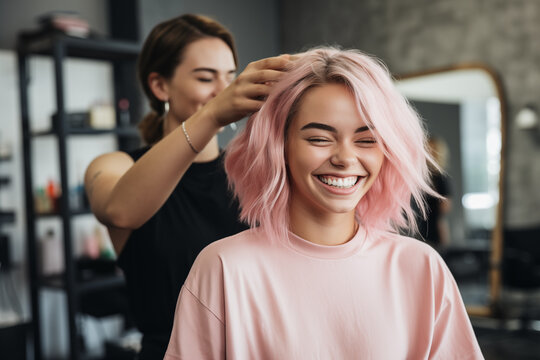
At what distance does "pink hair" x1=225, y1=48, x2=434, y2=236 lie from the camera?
3.31 feet

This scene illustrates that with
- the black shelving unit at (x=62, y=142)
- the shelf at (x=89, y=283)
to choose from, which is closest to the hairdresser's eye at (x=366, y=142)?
the black shelving unit at (x=62, y=142)

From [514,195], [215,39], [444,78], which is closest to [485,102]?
[444,78]

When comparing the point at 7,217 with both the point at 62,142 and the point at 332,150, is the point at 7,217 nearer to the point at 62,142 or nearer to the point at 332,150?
the point at 62,142

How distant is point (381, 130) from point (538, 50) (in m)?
4.15

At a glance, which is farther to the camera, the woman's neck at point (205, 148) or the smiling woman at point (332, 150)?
the woman's neck at point (205, 148)

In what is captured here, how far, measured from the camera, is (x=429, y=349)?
991 millimetres

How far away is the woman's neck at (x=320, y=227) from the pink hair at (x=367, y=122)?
0.02m

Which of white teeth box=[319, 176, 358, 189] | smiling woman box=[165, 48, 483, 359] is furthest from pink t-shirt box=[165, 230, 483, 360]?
white teeth box=[319, 176, 358, 189]

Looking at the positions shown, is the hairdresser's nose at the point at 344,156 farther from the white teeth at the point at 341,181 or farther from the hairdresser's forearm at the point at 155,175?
the hairdresser's forearm at the point at 155,175

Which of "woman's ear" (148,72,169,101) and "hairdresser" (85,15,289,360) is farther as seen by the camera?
"woman's ear" (148,72,169,101)

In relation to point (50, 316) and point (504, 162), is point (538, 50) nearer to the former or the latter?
point (504, 162)

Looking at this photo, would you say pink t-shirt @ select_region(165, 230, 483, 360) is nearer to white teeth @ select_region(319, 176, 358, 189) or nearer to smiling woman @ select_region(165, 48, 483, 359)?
smiling woman @ select_region(165, 48, 483, 359)

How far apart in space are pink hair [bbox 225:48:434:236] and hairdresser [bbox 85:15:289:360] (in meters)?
0.09

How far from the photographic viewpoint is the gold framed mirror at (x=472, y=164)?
4.88m
